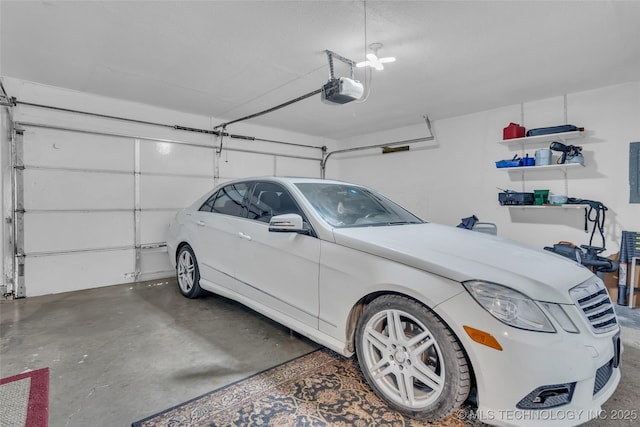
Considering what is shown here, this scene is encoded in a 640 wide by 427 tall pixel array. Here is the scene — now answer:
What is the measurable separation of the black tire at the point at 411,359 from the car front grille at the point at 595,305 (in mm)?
603

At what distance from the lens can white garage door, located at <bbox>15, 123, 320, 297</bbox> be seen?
387 centimetres

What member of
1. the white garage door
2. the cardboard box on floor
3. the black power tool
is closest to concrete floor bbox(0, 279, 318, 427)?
the white garage door

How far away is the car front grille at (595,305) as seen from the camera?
4.68 feet

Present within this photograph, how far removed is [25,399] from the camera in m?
1.78

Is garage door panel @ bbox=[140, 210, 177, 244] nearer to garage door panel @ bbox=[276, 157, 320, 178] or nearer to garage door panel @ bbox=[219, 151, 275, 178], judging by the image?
garage door panel @ bbox=[219, 151, 275, 178]

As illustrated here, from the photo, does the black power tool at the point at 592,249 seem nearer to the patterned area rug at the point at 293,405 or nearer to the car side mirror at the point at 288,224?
the patterned area rug at the point at 293,405

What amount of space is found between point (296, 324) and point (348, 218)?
84cm

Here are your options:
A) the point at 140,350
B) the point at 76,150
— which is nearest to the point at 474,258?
the point at 140,350

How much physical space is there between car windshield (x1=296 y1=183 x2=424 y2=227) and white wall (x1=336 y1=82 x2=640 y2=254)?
3.20 meters

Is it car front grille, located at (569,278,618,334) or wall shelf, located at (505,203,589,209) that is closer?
car front grille, located at (569,278,618,334)

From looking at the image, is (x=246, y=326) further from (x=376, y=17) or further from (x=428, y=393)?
(x=376, y=17)

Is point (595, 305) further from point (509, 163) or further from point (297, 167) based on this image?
point (297, 167)

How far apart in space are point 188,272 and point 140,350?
3.90ft

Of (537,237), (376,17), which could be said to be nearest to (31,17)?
(376,17)
